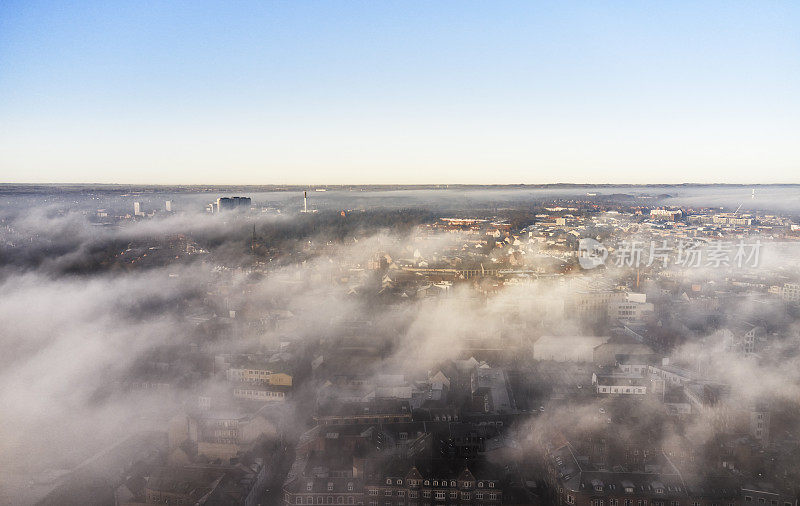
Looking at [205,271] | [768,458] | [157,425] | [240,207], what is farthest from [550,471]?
[240,207]

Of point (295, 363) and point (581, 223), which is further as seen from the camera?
point (581, 223)

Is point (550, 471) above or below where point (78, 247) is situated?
below

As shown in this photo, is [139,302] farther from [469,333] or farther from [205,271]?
[469,333]

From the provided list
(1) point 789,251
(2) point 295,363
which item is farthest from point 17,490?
(1) point 789,251

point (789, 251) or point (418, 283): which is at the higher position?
point (789, 251)

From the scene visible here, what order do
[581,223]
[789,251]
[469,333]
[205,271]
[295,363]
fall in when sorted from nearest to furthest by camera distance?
[295,363] < [469,333] < [789,251] < [205,271] < [581,223]

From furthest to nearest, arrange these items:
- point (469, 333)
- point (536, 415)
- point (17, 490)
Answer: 1. point (469, 333)
2. point (536, 415)
3. point (17, 490)

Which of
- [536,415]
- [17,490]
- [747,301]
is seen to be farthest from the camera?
[747,301]

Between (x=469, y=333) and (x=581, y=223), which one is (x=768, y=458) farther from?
(x=581, y=223)

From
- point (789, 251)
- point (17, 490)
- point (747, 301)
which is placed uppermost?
point (789, 251)
